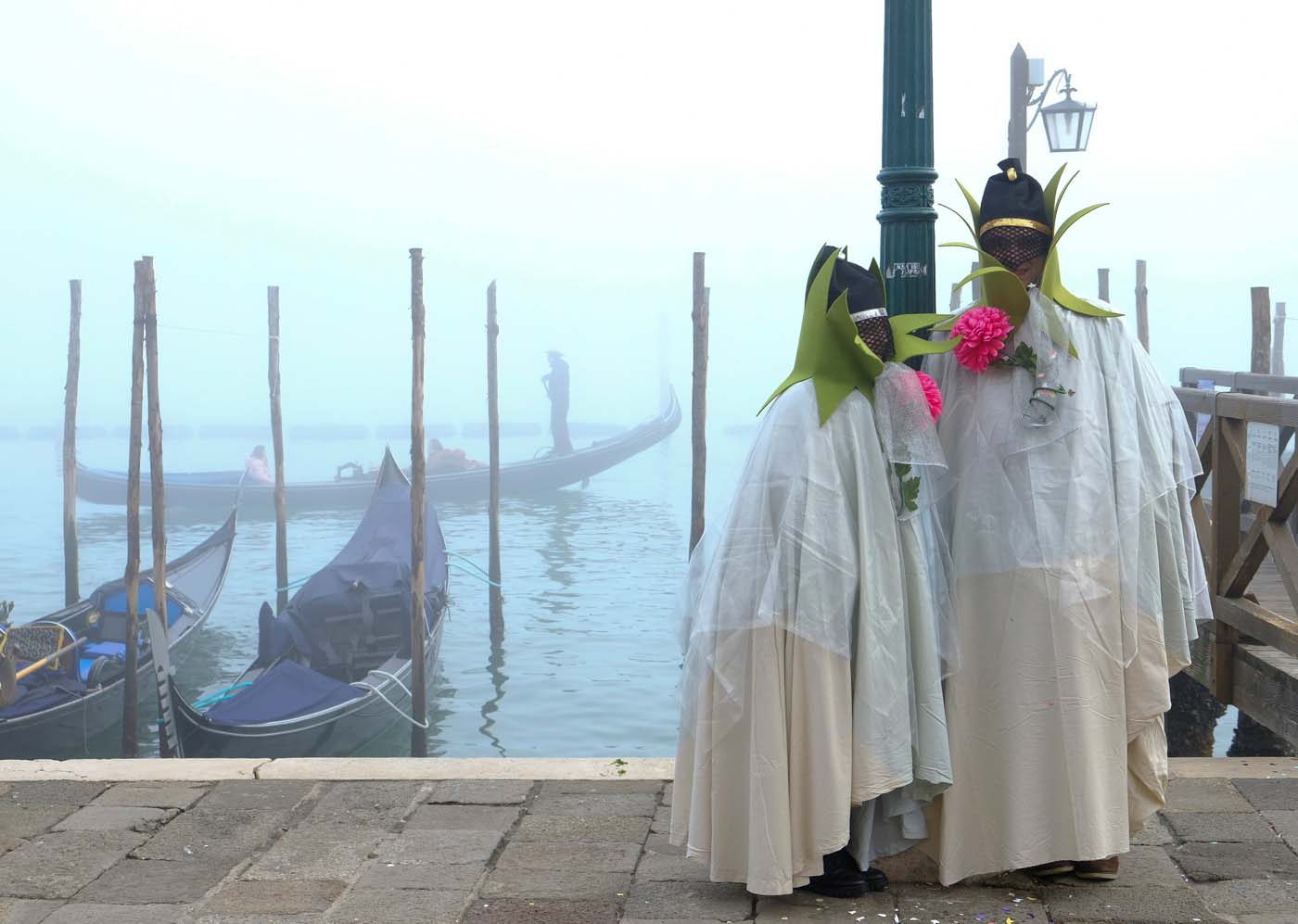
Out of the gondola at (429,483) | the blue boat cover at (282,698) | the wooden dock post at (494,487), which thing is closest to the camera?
the blue boat cover at (282,698)

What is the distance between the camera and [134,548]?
13039mm

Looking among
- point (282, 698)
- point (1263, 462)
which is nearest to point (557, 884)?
point (1263, 462)

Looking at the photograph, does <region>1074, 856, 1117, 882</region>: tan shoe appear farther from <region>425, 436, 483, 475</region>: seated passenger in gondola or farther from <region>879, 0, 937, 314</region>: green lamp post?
<region>425, 436, 483, 475</region>: seated passenger in gondola

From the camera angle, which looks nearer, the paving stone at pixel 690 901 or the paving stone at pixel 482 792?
the paving stone at pixel 690 901

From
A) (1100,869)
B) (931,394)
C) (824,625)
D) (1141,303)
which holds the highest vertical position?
(1141,303)

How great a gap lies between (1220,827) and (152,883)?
2.32 m

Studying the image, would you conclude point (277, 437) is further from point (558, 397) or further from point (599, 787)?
point (558, 397)

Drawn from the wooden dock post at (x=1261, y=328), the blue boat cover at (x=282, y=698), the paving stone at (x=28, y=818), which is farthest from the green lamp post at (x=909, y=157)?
the wooden dock post at (x=1261, y=328)

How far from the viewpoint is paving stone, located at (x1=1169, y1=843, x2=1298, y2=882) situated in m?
2.58

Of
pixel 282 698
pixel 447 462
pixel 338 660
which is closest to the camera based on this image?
pixel 282 698

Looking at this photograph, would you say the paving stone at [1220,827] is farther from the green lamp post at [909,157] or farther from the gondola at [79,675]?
the gondola at [79,675]

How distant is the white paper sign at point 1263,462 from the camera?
414 cm

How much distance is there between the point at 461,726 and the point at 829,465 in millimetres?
14476

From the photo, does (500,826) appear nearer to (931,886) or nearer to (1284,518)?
(931,886)
